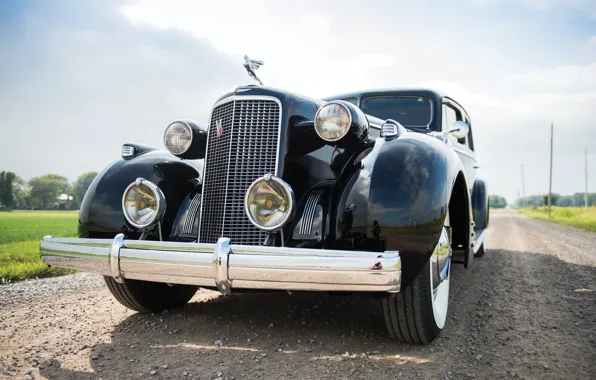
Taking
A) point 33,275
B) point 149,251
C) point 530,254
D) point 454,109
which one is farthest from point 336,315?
point 530,254

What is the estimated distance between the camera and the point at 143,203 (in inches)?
113

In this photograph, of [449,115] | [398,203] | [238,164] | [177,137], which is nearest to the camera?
[398,203]

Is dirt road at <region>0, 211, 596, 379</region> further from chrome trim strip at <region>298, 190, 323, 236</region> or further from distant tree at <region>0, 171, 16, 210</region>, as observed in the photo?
distant tree at <region>0, 171, 16, 210</region>

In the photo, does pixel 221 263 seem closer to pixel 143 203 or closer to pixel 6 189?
pixel 143 203

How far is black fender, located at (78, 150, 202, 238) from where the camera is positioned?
2.95 meters

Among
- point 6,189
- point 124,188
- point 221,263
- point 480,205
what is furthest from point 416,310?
point 6,189

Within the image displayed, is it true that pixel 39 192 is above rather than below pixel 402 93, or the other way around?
below

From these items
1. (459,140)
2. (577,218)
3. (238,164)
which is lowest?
(577,218)

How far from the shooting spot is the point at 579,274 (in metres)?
5.00

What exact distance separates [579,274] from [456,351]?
3.45 meters

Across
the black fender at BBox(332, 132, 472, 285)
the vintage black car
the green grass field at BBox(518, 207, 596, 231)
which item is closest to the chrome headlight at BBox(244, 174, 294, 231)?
the vintage black car

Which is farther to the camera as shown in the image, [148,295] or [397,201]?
[148,295]

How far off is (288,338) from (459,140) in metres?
3.87

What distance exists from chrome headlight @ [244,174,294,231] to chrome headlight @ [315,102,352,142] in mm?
452
